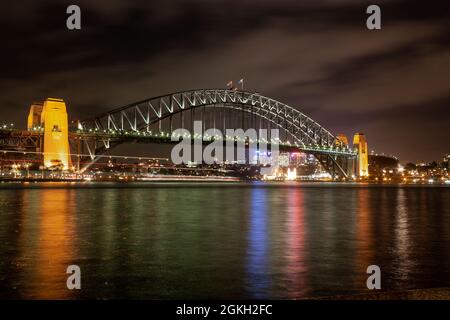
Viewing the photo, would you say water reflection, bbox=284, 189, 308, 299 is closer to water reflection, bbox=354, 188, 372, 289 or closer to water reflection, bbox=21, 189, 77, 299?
water reflection, bbox=354, 188, 372, 289

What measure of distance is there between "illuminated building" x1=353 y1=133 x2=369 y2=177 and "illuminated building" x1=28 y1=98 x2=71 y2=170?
60991 millimetres

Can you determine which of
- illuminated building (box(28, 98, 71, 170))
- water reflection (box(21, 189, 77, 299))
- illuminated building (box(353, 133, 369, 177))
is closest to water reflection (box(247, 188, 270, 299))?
water reflection (box(21, 189, 77, 299))

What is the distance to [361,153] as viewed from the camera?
351ft

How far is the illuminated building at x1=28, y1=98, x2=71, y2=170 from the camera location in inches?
2527

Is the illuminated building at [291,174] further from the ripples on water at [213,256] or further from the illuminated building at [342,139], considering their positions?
the ripples on water at [213,256]

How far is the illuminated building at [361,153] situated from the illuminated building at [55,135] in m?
61.0

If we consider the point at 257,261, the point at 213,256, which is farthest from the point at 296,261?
the point at 213,256

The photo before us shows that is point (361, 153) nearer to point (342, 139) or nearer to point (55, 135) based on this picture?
point (342, 139)

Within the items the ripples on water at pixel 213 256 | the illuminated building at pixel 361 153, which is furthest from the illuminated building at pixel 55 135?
the illuminated building at pixel 361 153

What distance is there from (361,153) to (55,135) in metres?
64.8

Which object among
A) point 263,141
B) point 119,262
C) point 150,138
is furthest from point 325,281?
point 263,141
